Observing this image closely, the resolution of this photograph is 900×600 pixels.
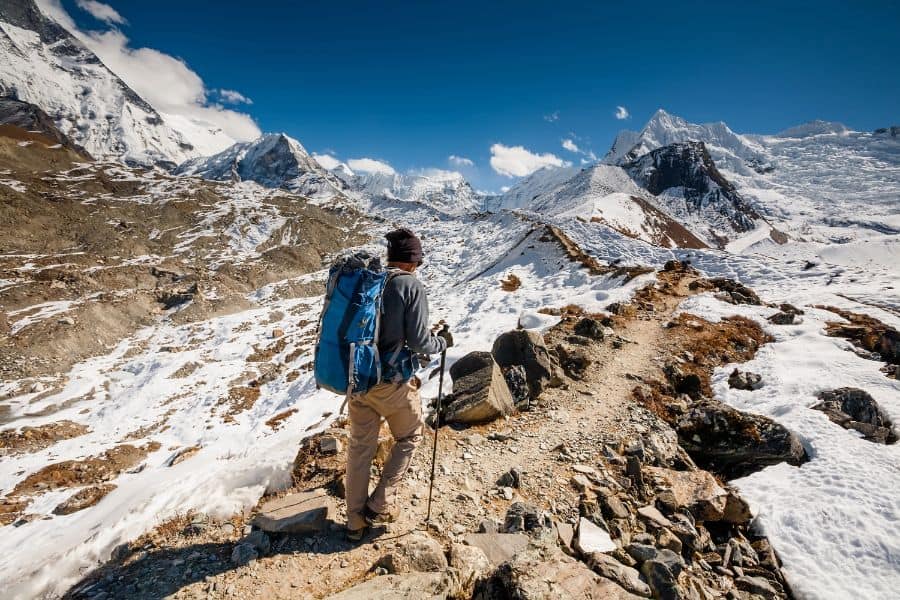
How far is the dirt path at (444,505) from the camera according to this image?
13.1 ft

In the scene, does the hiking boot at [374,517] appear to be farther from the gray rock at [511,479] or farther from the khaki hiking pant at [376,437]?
the gray rock at [511,479]

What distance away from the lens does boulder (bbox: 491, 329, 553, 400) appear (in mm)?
10023

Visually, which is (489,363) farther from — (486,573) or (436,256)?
(436,256)

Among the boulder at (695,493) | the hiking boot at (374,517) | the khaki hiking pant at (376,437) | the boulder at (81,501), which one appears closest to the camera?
the khaki hiking pant at (376,437)

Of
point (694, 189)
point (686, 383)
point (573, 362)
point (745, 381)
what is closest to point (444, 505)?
point (573, 362)

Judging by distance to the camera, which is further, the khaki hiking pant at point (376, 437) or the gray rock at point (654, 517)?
the gray rock at point (654, 517)

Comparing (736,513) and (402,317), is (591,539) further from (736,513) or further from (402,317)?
Result: (402,317)

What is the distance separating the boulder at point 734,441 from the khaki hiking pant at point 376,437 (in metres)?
7.20

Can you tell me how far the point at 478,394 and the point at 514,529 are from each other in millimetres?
3655

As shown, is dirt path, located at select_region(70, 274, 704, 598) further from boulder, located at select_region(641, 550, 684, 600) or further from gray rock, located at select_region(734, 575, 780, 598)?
gray rock, located at select_region(734, 575, 780, 598)

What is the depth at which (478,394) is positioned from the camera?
847cm

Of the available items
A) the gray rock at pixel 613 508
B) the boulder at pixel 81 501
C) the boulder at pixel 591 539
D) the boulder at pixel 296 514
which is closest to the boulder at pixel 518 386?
the gray rock at pixel 613 508

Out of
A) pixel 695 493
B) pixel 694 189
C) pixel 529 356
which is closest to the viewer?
pixel 695 493

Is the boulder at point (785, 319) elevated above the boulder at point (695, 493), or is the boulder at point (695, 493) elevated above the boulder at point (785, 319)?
the boulder at point (785, 319)
